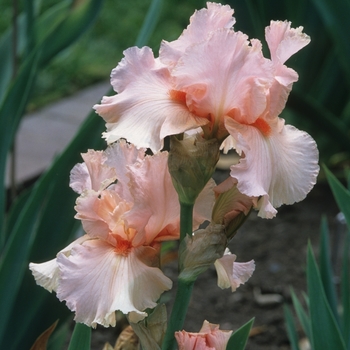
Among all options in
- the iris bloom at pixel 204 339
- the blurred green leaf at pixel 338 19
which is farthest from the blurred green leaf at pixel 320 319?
the blurred green leaf at pixel 338 19

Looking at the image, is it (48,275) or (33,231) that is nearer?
(48,275)

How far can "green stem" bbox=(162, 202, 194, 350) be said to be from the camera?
55cm

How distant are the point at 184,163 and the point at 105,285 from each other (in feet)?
0.39

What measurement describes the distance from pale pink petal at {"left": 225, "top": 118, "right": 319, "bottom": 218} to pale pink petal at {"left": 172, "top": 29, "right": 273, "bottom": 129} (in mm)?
18

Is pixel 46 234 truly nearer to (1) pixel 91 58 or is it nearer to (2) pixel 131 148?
(2) pixel 131 148

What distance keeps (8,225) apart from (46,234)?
149mm

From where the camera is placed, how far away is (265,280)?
190cm

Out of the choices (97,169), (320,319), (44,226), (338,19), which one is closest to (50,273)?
(97,169)

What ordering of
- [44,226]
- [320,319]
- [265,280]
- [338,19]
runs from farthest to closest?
[265,280]
[338,19]
[44,226]
[320,319]

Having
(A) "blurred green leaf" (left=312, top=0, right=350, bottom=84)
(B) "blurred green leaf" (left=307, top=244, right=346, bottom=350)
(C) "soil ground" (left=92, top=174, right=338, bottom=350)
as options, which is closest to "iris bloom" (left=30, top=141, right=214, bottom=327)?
(B) "blurred green leaf" (left=307, top=244, right=346, bottom=350)

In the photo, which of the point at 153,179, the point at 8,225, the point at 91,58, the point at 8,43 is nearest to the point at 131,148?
the point at 153,179

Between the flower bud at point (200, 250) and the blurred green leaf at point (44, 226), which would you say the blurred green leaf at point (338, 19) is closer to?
the blurred green leaf at point (44, 226)

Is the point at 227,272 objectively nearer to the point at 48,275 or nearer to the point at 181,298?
the point at 181,298

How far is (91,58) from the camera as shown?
364 cm
